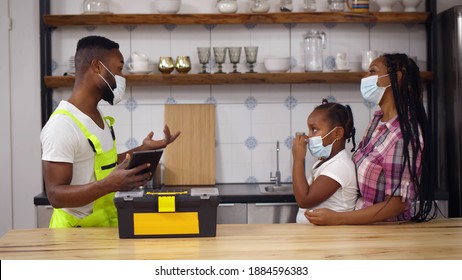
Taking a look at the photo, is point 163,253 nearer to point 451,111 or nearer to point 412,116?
point 412,116

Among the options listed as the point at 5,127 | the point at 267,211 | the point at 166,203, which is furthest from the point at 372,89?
the point at 5,127

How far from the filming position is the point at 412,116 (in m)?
2.93

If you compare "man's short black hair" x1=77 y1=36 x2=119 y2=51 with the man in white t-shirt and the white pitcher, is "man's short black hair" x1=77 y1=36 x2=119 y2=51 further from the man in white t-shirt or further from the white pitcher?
the white pitcher

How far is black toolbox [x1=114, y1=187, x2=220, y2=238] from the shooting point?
8.47 ft

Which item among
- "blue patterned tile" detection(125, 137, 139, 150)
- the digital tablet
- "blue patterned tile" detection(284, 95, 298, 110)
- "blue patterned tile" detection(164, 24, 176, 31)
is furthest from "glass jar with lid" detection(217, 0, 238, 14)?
the digital tablet

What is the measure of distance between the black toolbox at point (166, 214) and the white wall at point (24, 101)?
218 cm

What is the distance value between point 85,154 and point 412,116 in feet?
4.44

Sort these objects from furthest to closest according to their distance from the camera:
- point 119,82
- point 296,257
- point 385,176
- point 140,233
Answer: point 119,82
point 385,176
point 140,233
point 296,257

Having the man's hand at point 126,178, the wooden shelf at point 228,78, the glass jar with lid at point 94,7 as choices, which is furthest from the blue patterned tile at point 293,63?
the man's hand at point 126,178

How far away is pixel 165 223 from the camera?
260cm

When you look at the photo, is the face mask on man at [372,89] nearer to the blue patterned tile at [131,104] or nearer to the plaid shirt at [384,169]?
the plaid shirt at [384,169]

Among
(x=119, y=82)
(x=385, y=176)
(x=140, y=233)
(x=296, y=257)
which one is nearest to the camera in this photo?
(x=296, y=257)

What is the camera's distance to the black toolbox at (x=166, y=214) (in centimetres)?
258

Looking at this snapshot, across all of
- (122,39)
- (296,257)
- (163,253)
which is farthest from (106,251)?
(122,39)
